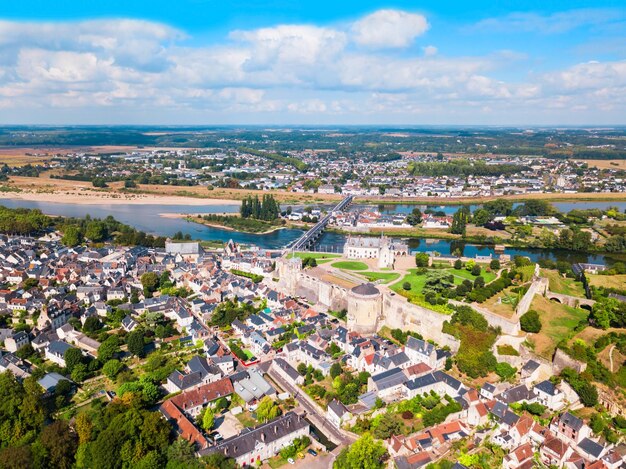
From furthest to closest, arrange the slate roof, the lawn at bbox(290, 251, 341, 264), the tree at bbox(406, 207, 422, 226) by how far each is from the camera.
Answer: the tree at bbox(406, 207, 422, 226) < the lawn at bbox(290, 251, 341, 264) < the slate roof

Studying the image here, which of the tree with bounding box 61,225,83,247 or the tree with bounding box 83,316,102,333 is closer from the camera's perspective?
the tree with bounding box 83,316,102,333

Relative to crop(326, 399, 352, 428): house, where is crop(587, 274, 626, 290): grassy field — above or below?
above

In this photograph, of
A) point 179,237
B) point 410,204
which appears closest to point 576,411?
point 179,237

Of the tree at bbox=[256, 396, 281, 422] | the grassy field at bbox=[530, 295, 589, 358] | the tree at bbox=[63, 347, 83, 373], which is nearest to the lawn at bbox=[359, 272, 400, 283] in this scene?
the grassy field at bbox=[530, 295, 589, 358]

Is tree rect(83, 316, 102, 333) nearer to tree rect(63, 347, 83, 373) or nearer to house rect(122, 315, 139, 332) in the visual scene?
house rect(122, 315, 139, 332)

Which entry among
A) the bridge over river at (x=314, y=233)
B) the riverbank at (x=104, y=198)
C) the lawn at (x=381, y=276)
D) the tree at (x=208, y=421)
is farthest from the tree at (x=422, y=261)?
the riverbank at (x=104, y=198)

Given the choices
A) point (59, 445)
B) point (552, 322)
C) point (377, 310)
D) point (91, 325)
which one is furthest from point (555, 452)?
point (91, 325)
